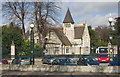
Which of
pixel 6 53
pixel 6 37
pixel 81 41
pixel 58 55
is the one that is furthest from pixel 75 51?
pixel 81 41

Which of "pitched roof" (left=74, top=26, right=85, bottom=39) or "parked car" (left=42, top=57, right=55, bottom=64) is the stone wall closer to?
"parked car" (left=42, top=57, right=55, bottom=64)

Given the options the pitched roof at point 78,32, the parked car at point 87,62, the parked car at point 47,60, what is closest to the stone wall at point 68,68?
the parked car at point 87,62

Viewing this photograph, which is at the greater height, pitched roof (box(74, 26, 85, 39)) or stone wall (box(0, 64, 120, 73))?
pitched roof (box(74, 26, 85, 39))

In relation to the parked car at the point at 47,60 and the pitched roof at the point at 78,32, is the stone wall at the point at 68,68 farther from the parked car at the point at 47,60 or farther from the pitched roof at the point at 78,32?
the pitched roof at the point at 78,32

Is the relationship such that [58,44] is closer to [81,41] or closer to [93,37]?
[81,41]

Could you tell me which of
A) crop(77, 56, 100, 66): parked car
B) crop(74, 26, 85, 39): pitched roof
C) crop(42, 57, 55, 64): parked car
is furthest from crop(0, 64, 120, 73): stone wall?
crop(74, 26, 85, 39): pitched roof

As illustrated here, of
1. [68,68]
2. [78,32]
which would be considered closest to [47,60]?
[68,68]

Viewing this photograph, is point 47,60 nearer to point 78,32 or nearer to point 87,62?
point 87,62

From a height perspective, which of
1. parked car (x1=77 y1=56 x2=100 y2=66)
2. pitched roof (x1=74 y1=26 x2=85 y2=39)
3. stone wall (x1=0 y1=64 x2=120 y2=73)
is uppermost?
pitched roof (x1=74 y1=26 x2=85 y2=39)

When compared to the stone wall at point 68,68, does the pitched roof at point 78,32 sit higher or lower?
higher

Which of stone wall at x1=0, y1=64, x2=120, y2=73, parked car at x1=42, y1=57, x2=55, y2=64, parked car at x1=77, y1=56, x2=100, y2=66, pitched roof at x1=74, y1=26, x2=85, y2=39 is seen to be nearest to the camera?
stone wall at x1=0, y1=64, x2=120, y2=73

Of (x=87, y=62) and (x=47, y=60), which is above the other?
(x=87, y=62)

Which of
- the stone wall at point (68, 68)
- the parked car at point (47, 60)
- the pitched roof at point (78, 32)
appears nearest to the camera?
the stone wall at point (68, 68)

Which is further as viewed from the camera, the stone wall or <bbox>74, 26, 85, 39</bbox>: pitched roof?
<bbox>74, 26, 85, 39</bbox>: pitched roof
